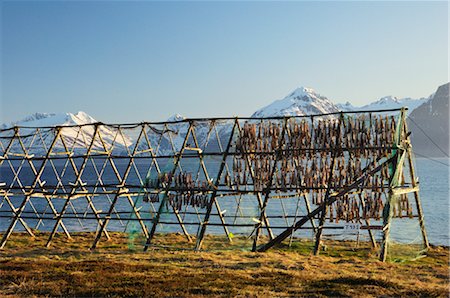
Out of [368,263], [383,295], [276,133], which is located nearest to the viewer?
[383,295]

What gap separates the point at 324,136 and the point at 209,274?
10415 mm

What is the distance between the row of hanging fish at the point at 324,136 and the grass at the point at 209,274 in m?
5.47

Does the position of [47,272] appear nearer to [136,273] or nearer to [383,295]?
[136,273]

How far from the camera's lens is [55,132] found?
2948 centimetres

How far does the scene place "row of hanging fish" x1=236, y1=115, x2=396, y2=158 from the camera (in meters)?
22.6

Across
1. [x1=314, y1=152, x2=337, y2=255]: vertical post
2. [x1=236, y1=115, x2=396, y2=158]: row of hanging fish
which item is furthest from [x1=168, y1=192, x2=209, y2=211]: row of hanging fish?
[x1=314, y1=152, x2=337, y2=255]: vertical post

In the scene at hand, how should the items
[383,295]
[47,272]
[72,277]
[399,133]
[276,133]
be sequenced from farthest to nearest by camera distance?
[276,133] < [399,133] < [47,272] < [72,277] < [383,295]

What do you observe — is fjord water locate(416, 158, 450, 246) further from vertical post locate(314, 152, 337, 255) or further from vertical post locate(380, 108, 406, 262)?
vertical post locate(314, 152, 337, 255)

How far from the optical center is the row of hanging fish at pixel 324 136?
22625 mm

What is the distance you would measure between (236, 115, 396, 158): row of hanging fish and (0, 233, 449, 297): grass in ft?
18.0

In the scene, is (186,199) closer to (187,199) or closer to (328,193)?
(187,199)

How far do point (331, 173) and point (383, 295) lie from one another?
9484mm

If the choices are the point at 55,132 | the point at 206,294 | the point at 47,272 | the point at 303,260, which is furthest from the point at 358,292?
the point at 55,132

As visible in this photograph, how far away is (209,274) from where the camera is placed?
1666cm
